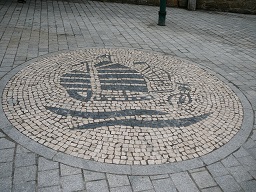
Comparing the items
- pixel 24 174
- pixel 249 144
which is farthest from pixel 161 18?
pixel 24 174

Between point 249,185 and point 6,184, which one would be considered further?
point 249,185

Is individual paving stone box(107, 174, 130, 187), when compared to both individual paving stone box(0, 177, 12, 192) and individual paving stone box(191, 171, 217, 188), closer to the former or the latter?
individual paving stone box(191, 171, 217, 188)

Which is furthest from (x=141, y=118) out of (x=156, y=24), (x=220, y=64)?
(x=156, y=24)

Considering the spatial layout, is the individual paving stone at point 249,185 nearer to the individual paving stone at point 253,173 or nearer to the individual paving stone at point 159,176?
the individual paving stone at point 253,173

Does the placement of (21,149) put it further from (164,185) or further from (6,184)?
(164,185)

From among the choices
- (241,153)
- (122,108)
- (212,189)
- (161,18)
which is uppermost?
(161,18)

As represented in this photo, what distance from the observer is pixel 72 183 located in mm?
3400

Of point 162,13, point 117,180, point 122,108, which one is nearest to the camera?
point 117,180

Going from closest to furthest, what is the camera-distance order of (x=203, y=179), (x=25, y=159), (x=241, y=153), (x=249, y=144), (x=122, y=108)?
(x=203, y=179), (x=25, y=159), (x=241, y=153), (x=249, y=144), (x=122, y=108)

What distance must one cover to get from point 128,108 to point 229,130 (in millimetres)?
1822

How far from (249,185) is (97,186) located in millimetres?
1994

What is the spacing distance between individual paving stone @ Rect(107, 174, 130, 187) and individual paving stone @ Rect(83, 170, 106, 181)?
0.30 feet

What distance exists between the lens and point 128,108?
5047 mm

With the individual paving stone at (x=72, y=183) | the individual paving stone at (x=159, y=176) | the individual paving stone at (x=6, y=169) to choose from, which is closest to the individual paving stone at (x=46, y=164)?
the individual paving stone at (x=72, y=183)
